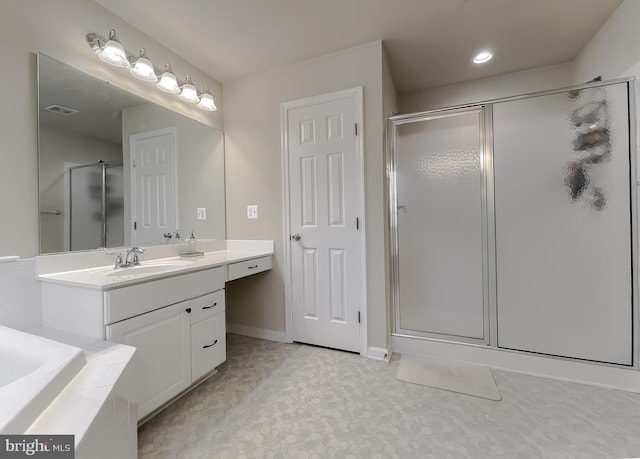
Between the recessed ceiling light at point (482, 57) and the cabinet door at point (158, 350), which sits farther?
the recessed ceiling light at point (482, 57)

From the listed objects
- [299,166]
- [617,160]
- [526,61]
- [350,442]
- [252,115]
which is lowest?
[350,442]

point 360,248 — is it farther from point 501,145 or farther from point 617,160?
point 617,160

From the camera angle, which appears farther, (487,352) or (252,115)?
(252,115)

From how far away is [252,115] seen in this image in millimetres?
2381

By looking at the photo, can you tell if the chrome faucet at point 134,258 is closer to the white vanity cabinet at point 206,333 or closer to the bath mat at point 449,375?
the white vanity cabinet at point 206,333

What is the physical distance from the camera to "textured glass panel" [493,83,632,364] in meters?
1.62

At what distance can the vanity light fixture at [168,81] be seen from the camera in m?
1.84

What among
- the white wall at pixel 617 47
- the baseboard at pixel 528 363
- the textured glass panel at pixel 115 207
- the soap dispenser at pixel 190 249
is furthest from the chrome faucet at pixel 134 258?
the white wall at pixel 617 47

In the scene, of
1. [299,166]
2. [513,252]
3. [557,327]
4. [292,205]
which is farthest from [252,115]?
[557,327]

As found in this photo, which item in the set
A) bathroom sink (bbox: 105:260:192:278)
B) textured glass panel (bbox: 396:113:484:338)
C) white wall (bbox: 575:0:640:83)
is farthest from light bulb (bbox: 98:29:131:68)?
white wall (bbox: 575:0:640:83)

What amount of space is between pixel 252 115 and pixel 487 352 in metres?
2.71

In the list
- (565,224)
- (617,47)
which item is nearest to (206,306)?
(565,224)

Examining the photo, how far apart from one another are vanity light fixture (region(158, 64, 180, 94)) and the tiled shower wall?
4.43 ft

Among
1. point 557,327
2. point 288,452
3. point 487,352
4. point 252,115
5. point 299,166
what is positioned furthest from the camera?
point 252,115
